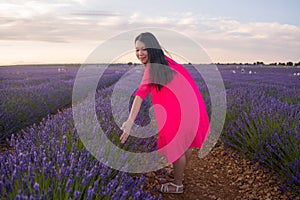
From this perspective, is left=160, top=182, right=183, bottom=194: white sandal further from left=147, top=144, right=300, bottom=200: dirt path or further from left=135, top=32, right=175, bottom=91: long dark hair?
left=135, top=32, right=175, bottom=91: long dark hair

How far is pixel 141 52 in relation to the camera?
2.41m

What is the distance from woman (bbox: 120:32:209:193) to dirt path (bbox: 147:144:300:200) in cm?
31

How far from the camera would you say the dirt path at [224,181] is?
287cm

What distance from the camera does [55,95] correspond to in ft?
22.4

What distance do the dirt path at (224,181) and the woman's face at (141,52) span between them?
1.00 meters

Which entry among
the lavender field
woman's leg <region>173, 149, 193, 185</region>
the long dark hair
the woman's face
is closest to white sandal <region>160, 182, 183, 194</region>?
woman's leg <region>173, 149, 193, 185</region>

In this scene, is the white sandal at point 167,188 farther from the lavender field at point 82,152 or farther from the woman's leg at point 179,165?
the lavender field at point 82,152

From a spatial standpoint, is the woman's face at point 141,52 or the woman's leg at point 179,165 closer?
the woman's face at point 141,52

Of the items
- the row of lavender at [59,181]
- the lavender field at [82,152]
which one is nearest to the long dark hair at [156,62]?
the lavender field at [82,152]

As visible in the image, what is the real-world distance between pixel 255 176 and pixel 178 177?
1030 millimetres

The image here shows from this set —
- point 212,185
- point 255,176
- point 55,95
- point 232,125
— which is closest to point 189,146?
point 212,185

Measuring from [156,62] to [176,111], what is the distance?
433 millimetres

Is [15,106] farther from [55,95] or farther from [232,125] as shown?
[232,125]

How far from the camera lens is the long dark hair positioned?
93.6 inches
